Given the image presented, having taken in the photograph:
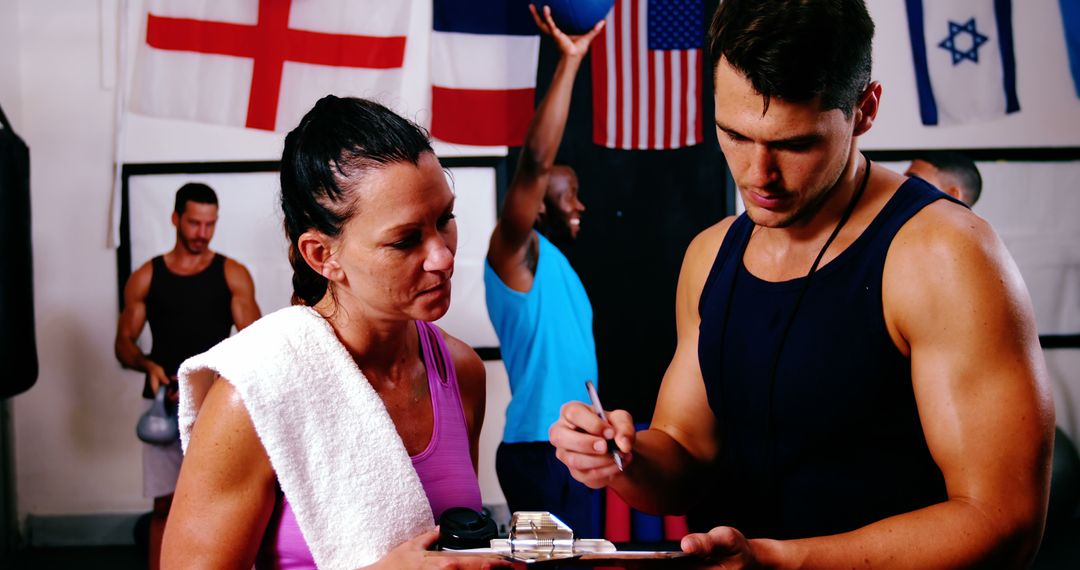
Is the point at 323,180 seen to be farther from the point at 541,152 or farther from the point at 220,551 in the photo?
the point at 541,152

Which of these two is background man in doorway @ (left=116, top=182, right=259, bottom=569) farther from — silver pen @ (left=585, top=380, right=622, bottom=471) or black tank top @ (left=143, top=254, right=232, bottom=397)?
silver pen @ (left=585, top=380, right=622, bottom=471)

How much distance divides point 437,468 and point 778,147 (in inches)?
29.8

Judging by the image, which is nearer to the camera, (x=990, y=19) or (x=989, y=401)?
(x=989, y=401)

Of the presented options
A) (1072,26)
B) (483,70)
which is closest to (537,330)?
(483,70)

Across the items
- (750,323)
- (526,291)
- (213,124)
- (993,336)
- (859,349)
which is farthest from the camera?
(213,124)

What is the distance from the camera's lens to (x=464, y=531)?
44.3 inches

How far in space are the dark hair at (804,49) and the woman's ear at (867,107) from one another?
53 millimetres

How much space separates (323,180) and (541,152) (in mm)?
2080

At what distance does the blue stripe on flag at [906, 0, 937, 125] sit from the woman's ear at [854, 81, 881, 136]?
2.71 meters

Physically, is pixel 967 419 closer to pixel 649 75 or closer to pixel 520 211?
pixel 520 211

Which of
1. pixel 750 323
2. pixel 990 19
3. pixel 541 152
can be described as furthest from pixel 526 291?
pixel 990 19

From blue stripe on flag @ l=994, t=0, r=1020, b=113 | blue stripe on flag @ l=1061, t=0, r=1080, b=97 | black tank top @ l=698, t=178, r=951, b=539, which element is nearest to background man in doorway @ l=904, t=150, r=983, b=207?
blue stripe on flag @ l=994, t=0, r=1020, b=113

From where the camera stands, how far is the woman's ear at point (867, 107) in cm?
129

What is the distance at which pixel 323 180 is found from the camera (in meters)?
1.27
